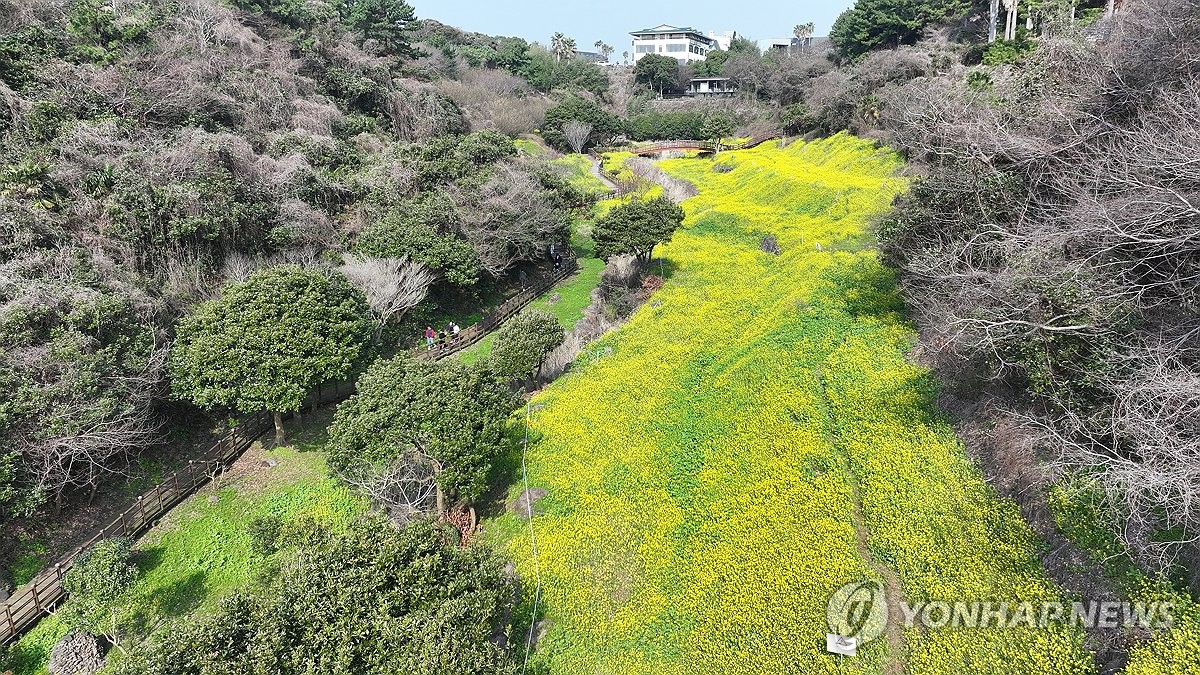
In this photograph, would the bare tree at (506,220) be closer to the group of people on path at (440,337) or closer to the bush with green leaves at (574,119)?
the group of people on path at (440,337)

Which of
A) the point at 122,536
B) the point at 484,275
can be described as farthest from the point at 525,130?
the point at 122,536

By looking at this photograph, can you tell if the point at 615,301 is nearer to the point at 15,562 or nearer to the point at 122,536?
the point at 122,536

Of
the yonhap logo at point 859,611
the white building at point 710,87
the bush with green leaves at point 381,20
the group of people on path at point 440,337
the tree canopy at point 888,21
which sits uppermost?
the bush with green leaves at point 381,20

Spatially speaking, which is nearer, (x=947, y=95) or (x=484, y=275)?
(x=947, y=95)

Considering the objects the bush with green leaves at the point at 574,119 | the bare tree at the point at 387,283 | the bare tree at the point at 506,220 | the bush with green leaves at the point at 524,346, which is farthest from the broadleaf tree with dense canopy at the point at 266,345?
the bush with green leaves at the point at 574,119

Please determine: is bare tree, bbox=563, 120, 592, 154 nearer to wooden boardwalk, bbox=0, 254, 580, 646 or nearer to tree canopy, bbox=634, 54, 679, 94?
tree canopy, bbox=634, 54, 679, 94

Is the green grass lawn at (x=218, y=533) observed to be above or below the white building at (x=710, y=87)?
below

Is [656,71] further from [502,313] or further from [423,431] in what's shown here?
[423,431]
